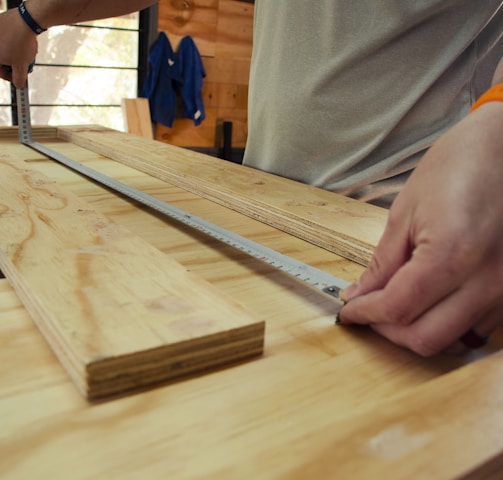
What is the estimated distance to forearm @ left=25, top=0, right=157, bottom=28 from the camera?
63.1 inches

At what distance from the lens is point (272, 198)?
47.3 inches

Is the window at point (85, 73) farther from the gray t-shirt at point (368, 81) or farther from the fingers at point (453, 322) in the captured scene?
the fingers at point (453, 322)

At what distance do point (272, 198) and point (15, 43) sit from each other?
40.9 inches

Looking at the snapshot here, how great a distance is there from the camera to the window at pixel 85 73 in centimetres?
450

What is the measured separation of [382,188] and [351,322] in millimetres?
867

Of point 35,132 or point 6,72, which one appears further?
point 35,132

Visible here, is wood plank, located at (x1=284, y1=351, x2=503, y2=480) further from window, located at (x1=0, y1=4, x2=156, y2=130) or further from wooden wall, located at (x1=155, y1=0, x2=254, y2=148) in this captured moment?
wooden wall, located at (x1=155, y1=0, x2=254, y2=148)

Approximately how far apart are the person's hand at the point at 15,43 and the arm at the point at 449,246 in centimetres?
146

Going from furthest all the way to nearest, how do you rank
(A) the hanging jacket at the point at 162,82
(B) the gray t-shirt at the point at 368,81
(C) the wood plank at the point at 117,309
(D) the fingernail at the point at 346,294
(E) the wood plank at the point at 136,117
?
(A) the hanging jacket at the point at 162,82
(E) the wood plank at the point at 136,117
(B) the gray t-shirt at the point at 368,81
(D) the fingernail at the point at 346,294
(C) the wood plank at the point at 117,309

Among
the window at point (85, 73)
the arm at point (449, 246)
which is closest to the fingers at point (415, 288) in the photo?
the arm at point (449, 246)

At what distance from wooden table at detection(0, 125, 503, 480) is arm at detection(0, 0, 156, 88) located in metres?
1.22

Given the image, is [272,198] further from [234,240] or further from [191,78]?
[191,78]

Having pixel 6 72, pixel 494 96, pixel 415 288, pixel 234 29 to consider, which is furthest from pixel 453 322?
pixel 234 29

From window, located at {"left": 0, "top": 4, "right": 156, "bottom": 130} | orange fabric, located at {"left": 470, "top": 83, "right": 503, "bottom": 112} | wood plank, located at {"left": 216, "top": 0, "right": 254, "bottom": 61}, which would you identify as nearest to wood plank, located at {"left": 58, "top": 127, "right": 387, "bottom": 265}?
orange fabric, located at {"left": 470, "top": 83, "right": 503, "bottom": 112}
